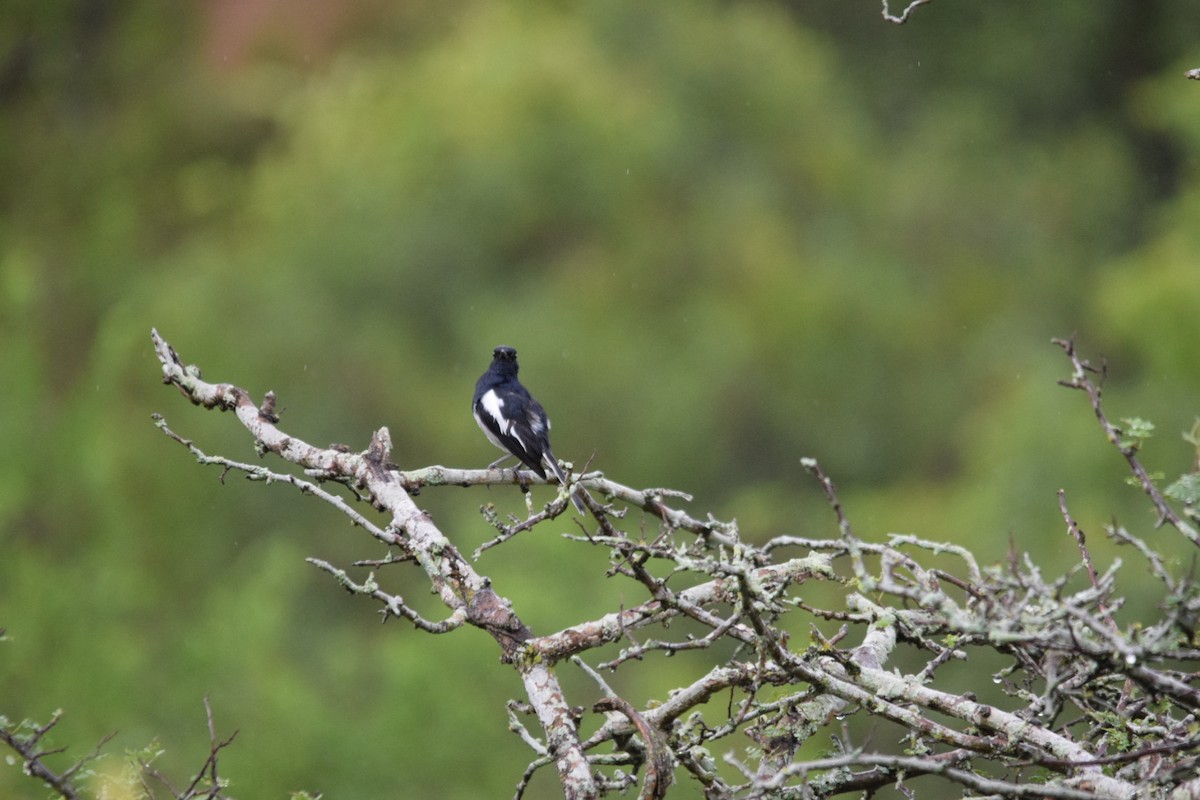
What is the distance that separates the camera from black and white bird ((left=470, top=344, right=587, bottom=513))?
667 cm

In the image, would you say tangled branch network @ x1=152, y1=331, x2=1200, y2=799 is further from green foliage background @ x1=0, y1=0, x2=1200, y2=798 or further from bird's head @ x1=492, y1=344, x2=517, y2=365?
green foliage background @ x1=0, y1=0, x2=1200, y2=798

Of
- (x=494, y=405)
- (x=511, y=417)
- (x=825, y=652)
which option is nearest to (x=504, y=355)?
(x=494, y=405)

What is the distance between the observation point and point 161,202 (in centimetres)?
4359

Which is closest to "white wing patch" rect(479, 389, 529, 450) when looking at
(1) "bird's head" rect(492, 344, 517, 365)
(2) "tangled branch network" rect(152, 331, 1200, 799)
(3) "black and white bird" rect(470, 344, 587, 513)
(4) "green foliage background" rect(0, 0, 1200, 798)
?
(3) "black and white bird" rect(470, 344, 587, 513)

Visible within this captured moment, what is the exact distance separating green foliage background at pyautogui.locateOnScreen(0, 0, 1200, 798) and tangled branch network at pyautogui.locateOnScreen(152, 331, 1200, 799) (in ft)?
47.0

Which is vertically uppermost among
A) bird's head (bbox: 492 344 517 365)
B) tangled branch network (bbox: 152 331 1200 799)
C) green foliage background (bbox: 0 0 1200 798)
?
green foliage background (bbox: 0 0 1200 798)

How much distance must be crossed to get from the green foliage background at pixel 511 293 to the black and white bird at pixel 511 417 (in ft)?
34.6

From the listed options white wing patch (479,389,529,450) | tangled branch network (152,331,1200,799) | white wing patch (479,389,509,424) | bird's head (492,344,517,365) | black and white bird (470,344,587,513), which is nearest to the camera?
tangled branch network (152,331,1200,799)

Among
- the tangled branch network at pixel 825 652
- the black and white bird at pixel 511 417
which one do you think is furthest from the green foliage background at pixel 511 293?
the tangled branch network at pixel 825 652

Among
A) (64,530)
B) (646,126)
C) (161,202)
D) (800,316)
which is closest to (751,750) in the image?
(64,530)

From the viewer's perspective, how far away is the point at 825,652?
368 centimetres

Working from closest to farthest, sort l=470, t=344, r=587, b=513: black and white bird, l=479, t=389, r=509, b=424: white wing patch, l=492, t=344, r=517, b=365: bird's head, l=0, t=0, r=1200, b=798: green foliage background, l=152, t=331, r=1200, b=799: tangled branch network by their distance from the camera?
l=152, t=331, r=1200, b=799: tangled branch network < l=470, t=344, r=587, b=513: black and white bird < l=479, t=389, r=509, b=424: white wing patch < l=492, t=344, r=517, b=365: bird's head < l=0, t=0, r=1200, b=798: green foliage background

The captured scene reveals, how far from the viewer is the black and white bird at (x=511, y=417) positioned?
6.67 metres

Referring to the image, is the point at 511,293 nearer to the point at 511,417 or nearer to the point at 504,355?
the point at 504,355
